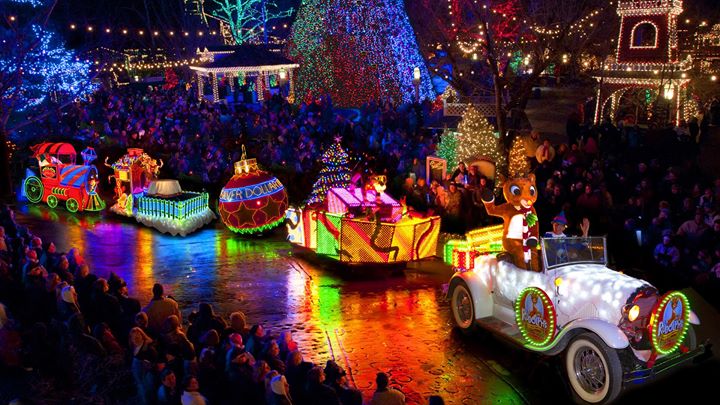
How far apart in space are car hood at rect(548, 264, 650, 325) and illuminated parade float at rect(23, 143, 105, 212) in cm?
1426

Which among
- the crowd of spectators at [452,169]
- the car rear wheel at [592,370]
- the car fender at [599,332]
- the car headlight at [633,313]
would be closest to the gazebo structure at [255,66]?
the crowd of spectators at [452,169]

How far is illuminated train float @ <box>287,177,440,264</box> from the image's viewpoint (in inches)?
538

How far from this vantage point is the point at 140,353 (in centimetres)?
808

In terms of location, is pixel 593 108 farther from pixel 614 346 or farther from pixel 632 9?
pixel 614 346

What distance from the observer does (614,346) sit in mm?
8125

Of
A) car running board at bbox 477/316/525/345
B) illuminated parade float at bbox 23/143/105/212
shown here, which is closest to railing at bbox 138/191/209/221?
illuminated parade float at bbox 23/143/105/212

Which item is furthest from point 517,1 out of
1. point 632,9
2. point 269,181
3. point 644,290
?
point 644,290

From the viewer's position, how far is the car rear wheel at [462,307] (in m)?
10.8

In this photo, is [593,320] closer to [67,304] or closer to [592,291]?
[592,291]

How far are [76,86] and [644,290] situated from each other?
24592 millimetres

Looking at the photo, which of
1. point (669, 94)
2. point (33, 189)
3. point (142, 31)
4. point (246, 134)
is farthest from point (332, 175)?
point (142, 31)

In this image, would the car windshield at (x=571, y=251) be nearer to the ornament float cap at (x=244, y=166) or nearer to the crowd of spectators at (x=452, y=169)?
the crowd of spectators at (x=452, y=169)

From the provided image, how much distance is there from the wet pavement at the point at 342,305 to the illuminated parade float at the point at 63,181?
3.63 ft

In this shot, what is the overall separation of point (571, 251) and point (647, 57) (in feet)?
67.4
